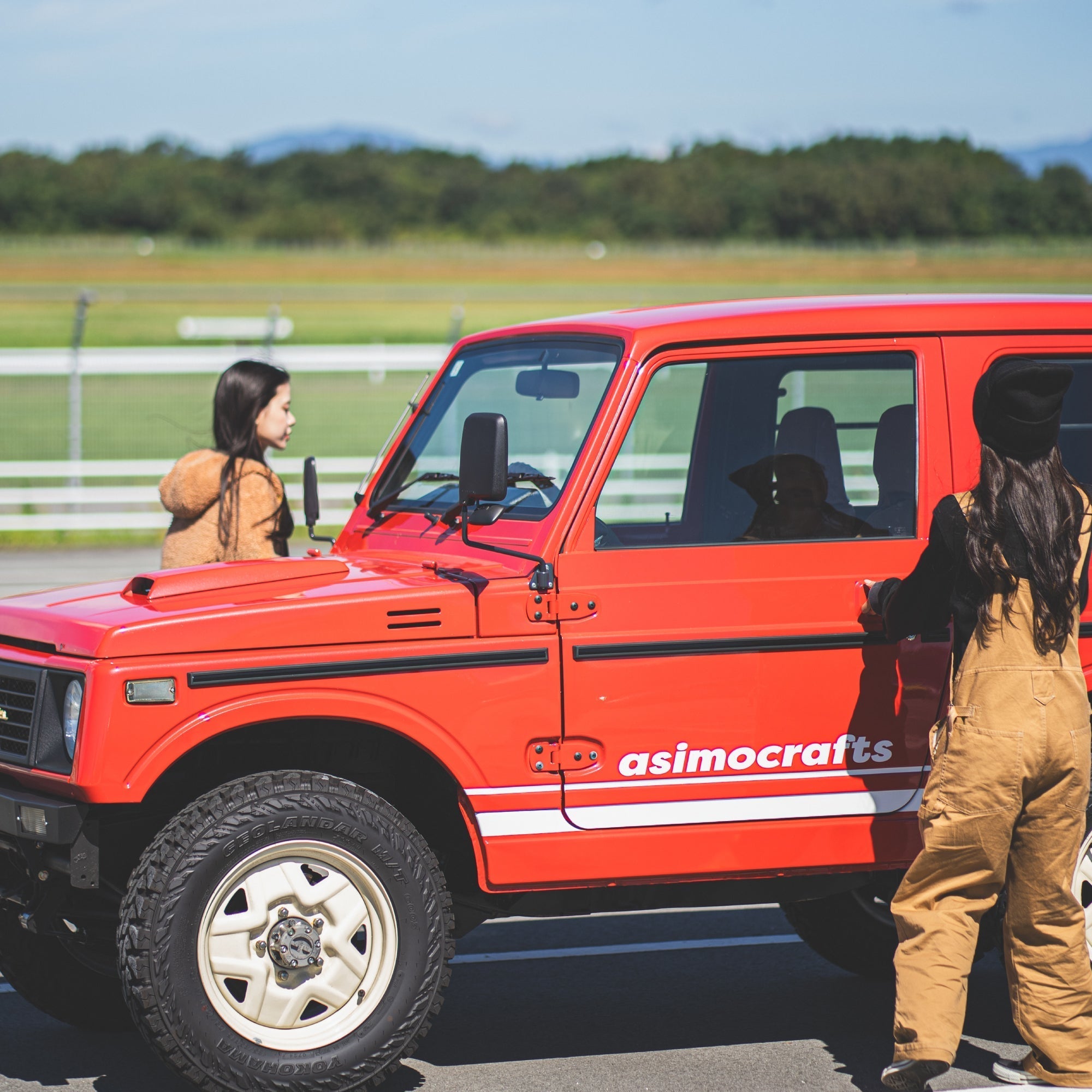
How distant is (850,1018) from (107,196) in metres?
111

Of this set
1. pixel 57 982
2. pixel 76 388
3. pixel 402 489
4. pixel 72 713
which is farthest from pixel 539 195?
pixel 72 713

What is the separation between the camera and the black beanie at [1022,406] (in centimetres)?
401

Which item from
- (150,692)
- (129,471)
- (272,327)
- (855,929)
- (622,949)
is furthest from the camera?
(272,327)

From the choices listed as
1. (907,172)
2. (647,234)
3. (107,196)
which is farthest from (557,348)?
(107,196)

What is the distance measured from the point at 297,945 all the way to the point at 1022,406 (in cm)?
230

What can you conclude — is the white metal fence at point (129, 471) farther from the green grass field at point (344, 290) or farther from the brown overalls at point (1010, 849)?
the brown overalls at point (1010, 849)

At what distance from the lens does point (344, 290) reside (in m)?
58.1

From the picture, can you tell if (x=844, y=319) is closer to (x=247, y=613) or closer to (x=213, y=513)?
(x=247, y=613)

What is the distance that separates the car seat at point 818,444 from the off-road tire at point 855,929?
1.58 meters

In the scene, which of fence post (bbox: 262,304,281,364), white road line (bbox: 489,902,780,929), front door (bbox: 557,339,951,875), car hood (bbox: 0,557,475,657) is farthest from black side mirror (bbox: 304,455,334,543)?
fence post (bbox: 262,304,281,364)

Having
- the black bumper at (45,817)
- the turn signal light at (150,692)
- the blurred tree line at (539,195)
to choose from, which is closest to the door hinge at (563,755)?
the turn signal light at (150,692)

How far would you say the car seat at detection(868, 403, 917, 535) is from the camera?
4.59 metres

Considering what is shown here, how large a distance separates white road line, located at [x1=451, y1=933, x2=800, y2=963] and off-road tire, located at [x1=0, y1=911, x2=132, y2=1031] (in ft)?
4.37

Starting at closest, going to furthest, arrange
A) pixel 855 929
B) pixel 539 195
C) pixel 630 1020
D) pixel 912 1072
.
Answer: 1. pixel 912 1072
2. pixel 630 1020
3. pixel 855 929
4. pixel 539 195
